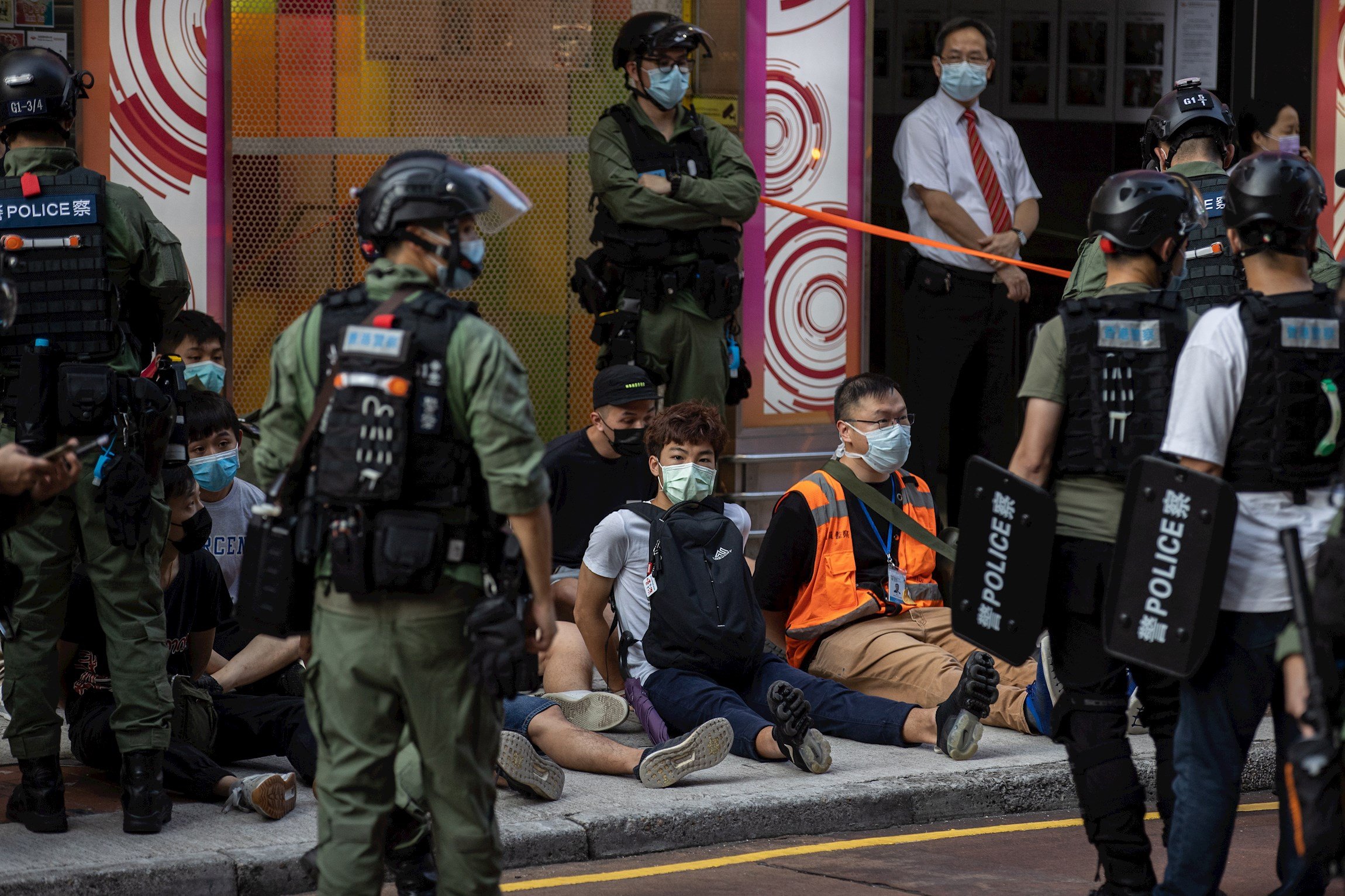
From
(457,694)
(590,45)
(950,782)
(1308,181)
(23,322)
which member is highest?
(590,45)

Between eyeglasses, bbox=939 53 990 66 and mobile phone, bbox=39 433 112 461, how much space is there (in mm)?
5366

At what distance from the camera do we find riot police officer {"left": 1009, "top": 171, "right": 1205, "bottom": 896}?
15.5 ft

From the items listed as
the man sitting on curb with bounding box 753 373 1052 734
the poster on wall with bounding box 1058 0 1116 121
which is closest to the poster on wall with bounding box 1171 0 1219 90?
the poster on wall with bounding box 1058 0 1116 121

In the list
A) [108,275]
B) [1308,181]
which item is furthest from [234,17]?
[1308,181]

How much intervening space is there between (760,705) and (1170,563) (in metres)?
2.52

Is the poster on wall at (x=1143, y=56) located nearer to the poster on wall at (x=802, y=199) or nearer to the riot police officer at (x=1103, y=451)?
the poster on wall at (x=802, y=199)

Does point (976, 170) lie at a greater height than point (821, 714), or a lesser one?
greater

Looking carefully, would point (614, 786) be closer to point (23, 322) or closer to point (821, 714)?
point (821, 714)

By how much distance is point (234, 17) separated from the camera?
8617 mm

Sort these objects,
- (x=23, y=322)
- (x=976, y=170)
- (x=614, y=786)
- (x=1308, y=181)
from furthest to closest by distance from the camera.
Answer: (x=976, y=170) → (x=614, y=786) → (x=23, y=322) → (x=1308, y=181)

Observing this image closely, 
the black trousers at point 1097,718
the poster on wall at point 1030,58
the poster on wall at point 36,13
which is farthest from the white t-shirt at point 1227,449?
the poster on wall at point 1030,58

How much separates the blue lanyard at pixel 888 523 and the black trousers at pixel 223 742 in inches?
95.3

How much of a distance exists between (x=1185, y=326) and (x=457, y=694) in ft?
7.15

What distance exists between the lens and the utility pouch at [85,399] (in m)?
5.39
